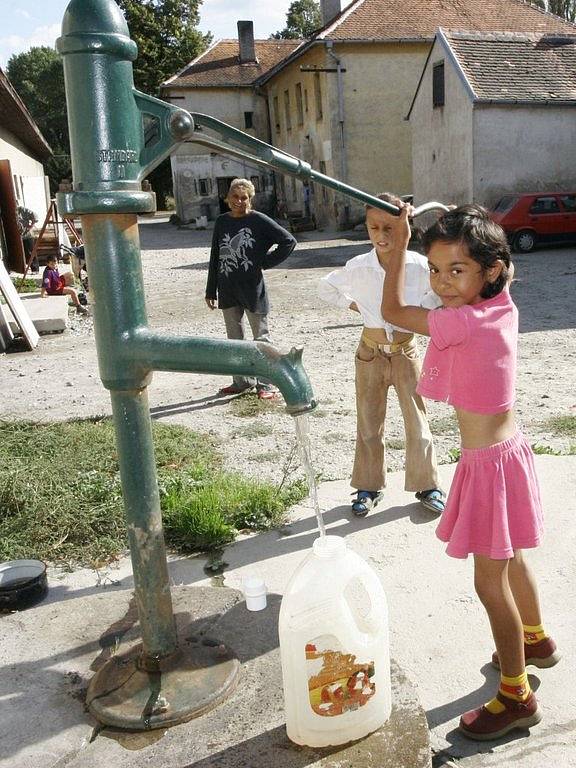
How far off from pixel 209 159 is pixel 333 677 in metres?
33.4

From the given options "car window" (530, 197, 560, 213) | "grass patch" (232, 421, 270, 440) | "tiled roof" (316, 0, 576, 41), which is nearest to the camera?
"grass patch" (232, 421, 270, 440)

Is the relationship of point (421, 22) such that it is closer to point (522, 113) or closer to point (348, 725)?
point (522, 113)

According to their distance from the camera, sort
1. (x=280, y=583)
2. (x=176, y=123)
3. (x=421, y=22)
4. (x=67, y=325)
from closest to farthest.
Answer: (x=176, y=123) < (x=280, y=583) < (x=67, y=325) < (x=421, y=22)

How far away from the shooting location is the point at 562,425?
4727 millimetres

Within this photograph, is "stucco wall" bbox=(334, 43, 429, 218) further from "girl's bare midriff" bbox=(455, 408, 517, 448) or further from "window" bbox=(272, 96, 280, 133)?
"girl's bare midriff" bbox=(455, 408, 517, 448)

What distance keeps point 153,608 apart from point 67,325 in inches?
331

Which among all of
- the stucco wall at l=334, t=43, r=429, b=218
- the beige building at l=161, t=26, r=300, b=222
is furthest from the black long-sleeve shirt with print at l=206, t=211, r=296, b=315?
the beige building at l=161, t=26, r=300, b=222

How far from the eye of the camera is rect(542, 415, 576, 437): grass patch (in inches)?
181

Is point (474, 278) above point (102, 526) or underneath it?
above

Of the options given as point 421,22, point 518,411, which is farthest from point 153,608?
point 421,22

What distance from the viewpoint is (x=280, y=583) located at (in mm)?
2887

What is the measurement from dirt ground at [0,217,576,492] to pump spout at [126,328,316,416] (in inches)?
2.6

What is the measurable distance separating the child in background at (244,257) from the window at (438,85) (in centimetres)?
1552

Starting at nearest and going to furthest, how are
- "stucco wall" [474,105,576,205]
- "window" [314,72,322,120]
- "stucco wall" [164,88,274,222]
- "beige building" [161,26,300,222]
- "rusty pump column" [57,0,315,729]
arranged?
"rusty pump column" [57,0,315,729], "stucco wall" [474,105,576,205], "window" [314,72,322,120], "beige building" [161,26,300,222], "stucco wall" [164,88,274,222]
